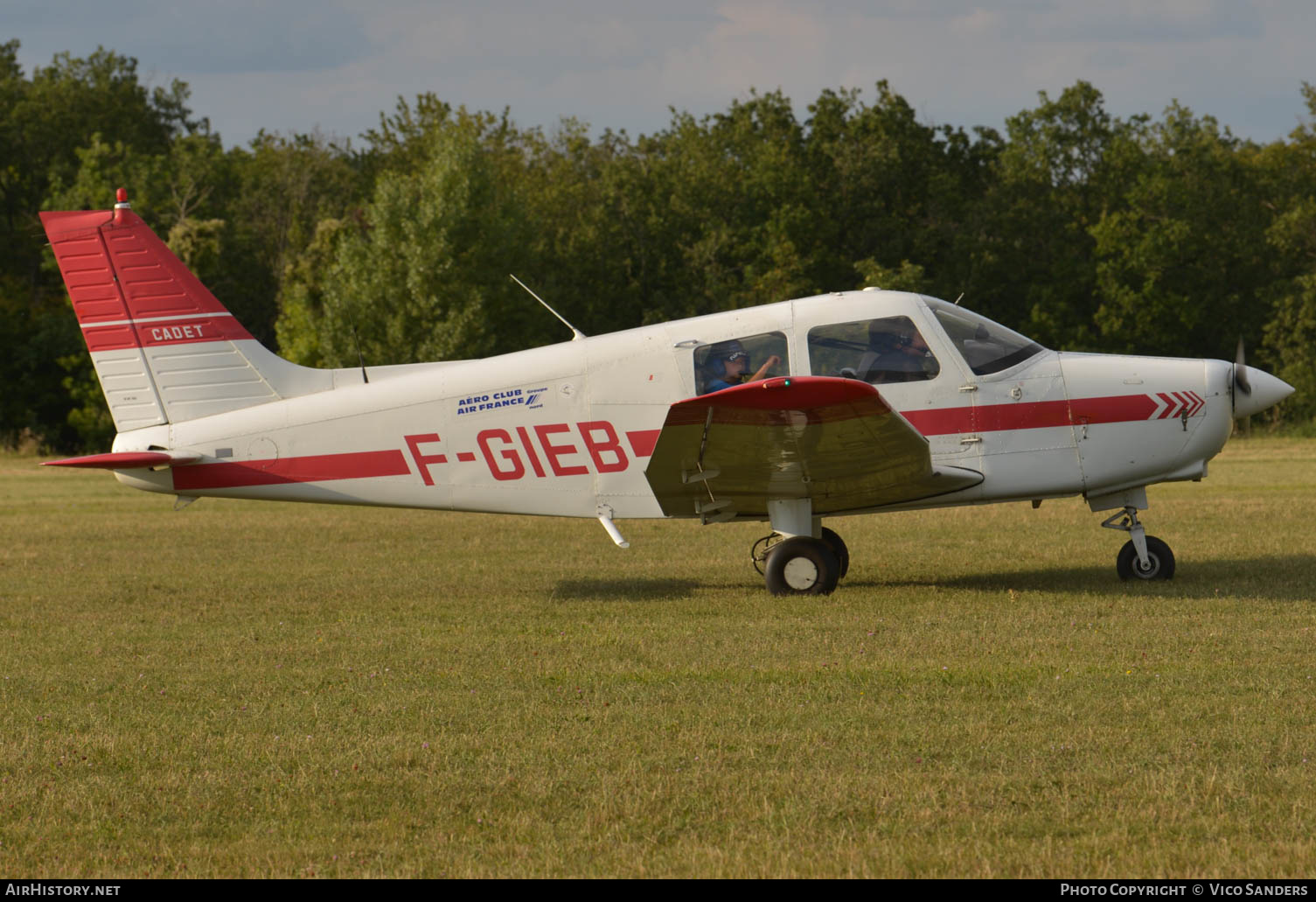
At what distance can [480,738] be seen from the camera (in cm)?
605

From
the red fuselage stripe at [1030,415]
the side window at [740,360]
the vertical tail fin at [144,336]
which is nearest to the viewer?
the side window at [740,360]

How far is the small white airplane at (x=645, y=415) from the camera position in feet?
33.3

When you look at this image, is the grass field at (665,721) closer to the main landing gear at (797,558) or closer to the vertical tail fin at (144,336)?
the main landing gear at (797,558)

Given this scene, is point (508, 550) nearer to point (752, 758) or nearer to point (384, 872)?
point (752, 758)

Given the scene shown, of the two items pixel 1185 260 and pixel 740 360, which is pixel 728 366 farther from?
pixel 1185 260

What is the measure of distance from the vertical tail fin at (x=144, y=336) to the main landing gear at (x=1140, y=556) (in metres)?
7.09

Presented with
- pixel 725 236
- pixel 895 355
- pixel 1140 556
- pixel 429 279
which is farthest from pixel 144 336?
pixel 725 236

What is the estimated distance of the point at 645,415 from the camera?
33.9 feet

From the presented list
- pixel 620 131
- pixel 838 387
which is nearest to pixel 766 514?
pixel 838 387

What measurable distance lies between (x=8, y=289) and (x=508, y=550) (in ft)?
132

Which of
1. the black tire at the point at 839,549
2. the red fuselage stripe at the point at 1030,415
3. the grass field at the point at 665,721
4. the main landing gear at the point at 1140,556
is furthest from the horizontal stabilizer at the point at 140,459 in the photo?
the main landing gear at the point at 1140,556

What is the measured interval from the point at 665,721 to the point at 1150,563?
5.94 metres

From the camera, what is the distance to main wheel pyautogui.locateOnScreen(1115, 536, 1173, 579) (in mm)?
10578

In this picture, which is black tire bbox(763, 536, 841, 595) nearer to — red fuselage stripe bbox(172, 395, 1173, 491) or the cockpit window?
red fuselage stripe bbox(172, 395, 1173, 491)
